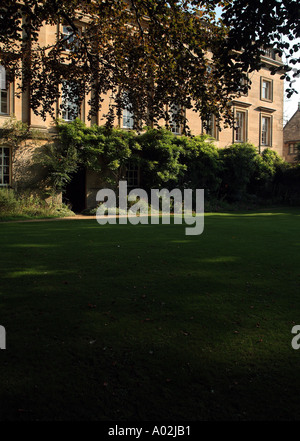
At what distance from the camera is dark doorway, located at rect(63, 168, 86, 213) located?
2178cm

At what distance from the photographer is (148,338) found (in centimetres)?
371

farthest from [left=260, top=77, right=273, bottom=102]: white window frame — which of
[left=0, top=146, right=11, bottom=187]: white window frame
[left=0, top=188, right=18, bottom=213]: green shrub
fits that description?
[left=0, top=188, right=18, bottom=213]: green shrub

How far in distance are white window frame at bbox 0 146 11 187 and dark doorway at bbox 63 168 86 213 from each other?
3746 mm

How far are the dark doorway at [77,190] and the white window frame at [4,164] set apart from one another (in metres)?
3.75

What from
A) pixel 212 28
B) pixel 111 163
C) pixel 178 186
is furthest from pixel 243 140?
pixel 212 28

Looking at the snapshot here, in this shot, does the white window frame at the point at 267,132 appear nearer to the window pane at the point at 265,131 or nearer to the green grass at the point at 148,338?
the window pane at the point at 265,131

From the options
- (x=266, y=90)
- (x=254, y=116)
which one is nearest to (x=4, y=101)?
(x=254, y=116)

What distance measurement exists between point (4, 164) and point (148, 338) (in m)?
17.3

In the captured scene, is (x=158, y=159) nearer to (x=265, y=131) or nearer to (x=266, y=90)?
(x=265, y=131)

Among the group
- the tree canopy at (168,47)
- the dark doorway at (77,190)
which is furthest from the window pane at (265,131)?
the tree canopy at (168,47)

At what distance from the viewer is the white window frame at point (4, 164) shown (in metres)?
18.7

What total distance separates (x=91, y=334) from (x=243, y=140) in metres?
30.2

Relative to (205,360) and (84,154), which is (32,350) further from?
(84,154)
